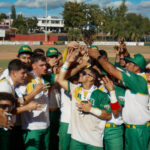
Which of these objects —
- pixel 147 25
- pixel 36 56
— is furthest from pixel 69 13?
pixel 36 56

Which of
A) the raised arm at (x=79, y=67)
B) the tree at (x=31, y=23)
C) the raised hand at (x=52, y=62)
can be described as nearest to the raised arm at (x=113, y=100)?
the raised arm at (x=79, y=67)

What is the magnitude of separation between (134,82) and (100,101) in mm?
643

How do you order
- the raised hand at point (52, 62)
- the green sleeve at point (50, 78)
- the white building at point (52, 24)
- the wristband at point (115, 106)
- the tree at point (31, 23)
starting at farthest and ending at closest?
the white building at point (52, 24), the tree at point (31, 23), the raised hand at point (52, 62), the green sleeve at point (50, 78), the wristband at point (115, 106)

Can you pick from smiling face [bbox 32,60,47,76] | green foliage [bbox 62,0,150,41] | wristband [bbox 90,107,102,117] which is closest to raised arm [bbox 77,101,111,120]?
wristband [bbox 90,107,102,117]

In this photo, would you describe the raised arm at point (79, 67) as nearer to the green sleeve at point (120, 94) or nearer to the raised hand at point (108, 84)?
the raised hand at point (108, 84)

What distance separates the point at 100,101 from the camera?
3717mm

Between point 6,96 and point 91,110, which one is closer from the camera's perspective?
point 6,96

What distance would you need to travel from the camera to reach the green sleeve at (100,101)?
12.1 feet

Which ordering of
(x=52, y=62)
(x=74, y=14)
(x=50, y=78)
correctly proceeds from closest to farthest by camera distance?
(x=50, y=78) < (x=52, y=62) < (x=74, y=14)

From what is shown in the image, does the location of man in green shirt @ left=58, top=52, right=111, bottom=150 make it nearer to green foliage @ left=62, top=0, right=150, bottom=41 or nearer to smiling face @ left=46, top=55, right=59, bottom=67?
smiling face @ left=46, top=55, right=59, bottom=67

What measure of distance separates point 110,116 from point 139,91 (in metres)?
0.65

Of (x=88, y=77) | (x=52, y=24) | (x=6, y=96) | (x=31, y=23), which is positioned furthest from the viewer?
(x=52, y=24)

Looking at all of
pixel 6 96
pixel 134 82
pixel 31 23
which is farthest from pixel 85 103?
pixel 31 23

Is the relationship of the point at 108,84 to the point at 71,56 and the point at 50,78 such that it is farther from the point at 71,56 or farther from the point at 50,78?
→ the point at 50,78
